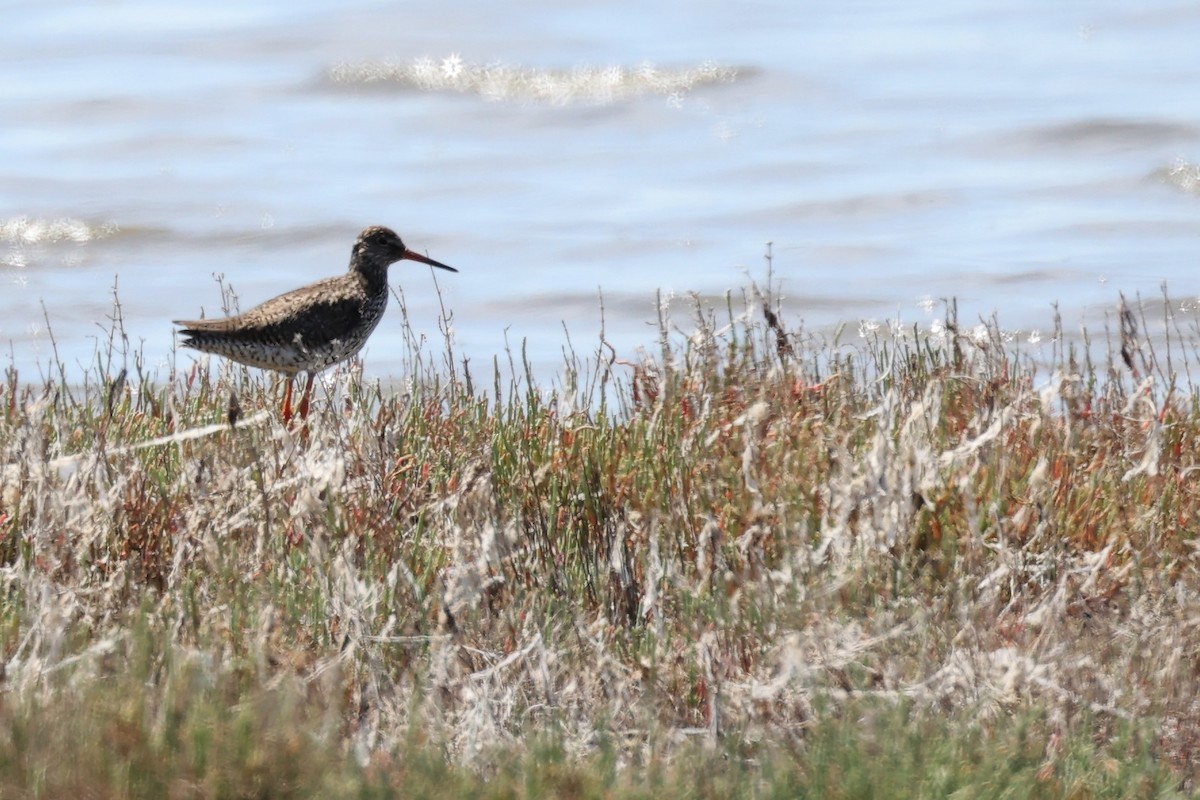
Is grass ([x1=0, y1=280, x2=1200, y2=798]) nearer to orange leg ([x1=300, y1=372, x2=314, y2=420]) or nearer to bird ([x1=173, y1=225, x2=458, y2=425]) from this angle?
orange leg ([x1=300, y1=372, x2=314, y2=420])

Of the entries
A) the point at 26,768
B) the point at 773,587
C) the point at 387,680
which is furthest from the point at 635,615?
the point at 26,768

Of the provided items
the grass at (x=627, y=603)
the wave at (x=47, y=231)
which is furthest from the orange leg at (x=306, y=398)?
the wave at (x=47, y=231)

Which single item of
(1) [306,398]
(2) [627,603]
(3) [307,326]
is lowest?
(2) [627,603]

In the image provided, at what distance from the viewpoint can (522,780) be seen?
417cm

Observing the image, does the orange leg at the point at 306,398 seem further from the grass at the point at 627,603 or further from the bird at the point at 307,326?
the grass at the point at 627,603

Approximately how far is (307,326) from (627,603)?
402cm

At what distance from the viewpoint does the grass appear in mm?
4258

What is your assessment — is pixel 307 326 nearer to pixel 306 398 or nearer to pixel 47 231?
pixel 306 398

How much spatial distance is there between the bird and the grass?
66.8 inches

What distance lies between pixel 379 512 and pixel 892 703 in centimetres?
212

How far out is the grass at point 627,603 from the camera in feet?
14.0

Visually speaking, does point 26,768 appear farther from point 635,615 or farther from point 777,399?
point 777,399

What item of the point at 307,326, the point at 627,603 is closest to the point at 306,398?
the point at 307,326

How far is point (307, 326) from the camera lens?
9.59 m
